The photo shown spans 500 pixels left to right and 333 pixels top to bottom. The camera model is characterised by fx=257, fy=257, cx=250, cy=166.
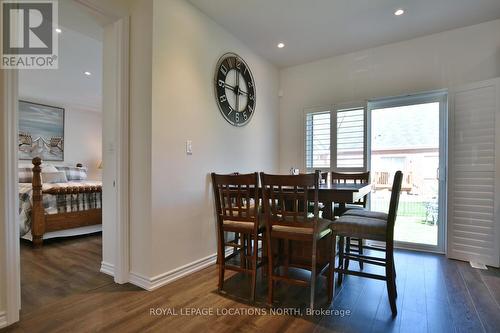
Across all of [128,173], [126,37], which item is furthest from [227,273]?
[126,37]

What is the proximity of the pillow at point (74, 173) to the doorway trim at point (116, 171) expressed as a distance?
161 inches

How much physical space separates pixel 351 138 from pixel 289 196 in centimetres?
220

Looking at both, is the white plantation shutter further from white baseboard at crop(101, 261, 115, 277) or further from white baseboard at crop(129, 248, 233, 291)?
white baseboard at crop(101, 261, 115, 277)

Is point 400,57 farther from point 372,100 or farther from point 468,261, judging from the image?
point 468,261

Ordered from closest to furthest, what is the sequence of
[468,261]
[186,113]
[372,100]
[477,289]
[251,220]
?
[251,220] < [477,289] < [186,113] < [468,261] < [372,100]

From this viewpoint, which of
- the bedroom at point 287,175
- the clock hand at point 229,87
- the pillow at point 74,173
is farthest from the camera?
the pillow at point 74,173

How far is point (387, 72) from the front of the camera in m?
3.44

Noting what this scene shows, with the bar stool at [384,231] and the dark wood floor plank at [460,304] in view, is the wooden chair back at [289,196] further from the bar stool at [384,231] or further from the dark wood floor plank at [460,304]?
the dark wood floor plank at [460,304]

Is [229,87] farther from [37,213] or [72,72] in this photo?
[37,213]

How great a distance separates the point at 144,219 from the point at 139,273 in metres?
0.49

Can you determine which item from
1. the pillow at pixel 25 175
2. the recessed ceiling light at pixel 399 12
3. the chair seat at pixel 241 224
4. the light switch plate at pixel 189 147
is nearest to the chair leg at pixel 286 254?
the chair seat at pixel 241 224

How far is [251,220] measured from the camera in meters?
2.06

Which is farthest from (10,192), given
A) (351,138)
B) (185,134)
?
(351,138)

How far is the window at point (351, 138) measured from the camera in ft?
11.7
